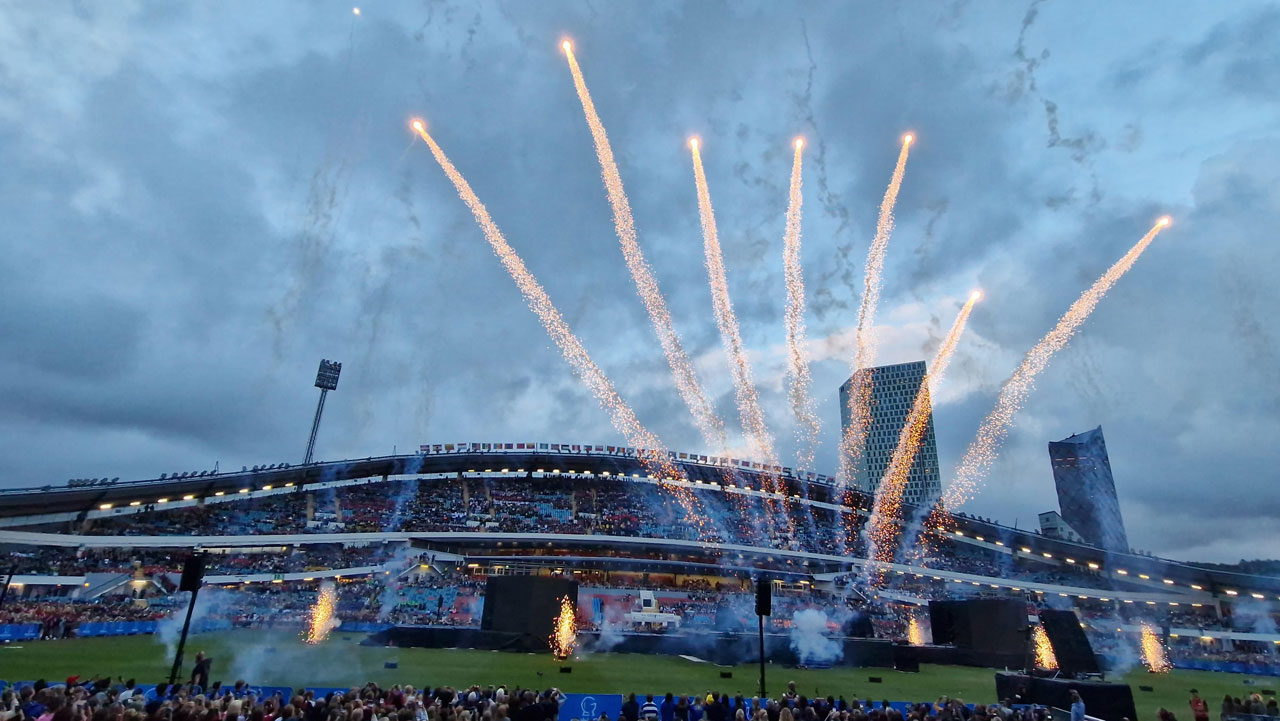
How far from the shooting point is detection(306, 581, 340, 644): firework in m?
39.0

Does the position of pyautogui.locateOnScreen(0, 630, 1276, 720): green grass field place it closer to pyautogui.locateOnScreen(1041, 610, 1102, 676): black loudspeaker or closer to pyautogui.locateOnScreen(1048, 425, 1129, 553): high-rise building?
pyautogui.locateOnScreen(1041, 610, 1102, 676): black loudspeaker

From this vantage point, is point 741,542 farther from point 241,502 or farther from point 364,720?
point 364,720

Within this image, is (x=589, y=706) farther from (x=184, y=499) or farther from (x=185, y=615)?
(x=184, y=499)

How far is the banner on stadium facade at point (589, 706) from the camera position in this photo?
1677cm

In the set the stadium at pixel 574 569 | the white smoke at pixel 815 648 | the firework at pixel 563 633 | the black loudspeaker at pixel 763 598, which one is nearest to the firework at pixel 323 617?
the stadium at pixel 574 569

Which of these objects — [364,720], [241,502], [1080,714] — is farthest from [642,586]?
[364,720]

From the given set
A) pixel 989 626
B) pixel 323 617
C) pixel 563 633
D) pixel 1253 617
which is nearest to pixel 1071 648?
pixel 989 626

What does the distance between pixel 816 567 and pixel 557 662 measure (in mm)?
50593

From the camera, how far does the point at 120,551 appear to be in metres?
51.0

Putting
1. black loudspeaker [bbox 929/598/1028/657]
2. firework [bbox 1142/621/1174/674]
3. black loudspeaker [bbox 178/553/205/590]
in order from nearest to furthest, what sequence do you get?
black loudspeaker [bbox 178/553/205/590]
black loudspeaker [bbox 929/598/1028/657]
firework [bbox 1142/621/1174/674]

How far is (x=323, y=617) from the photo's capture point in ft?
146

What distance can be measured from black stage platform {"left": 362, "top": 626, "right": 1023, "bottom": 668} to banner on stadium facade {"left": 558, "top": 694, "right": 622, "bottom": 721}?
1673 centimetres

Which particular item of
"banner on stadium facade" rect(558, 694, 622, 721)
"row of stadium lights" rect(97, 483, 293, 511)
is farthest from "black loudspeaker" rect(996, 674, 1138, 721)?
"row of stadium lights" rect(97, 483, 293, 511)

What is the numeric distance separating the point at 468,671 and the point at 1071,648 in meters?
22.9
